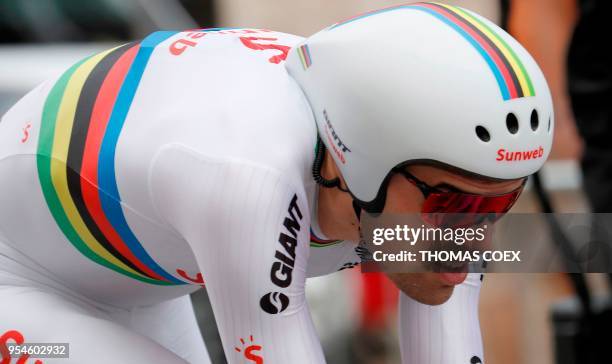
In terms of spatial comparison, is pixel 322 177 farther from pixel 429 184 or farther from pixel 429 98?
pixel 429 98

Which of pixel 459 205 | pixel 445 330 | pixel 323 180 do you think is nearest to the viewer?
pixel 459 205

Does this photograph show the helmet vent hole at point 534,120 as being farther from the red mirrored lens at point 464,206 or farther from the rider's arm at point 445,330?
the rider's arm at point 445,330

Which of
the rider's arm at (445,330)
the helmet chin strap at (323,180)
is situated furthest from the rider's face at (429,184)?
the rider's arm at (445,330)

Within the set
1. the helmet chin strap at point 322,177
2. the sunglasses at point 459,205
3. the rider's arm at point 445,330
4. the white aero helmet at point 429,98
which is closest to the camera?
the white aero helmet at point 429,98

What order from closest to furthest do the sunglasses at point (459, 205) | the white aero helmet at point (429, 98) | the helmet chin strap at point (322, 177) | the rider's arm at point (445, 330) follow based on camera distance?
the white aero helmet at point (429, 98)
the sunglasses at point (459, 205)
the helmet chin strap at point (322, 177)
the rider's arm at point (445, 330)

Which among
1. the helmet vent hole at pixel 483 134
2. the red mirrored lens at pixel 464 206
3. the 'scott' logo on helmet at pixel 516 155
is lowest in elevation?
the red mirrored lens at pixel 464 206

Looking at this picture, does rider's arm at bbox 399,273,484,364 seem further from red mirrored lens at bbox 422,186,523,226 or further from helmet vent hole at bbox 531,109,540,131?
helmet vent hole at bbox 531,109,540,131

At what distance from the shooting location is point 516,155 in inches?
112

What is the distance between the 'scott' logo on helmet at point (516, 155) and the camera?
112 inches

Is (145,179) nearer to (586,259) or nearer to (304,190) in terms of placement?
(304,190)

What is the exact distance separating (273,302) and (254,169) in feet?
0.99

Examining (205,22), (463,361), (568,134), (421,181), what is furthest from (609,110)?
(205,22)

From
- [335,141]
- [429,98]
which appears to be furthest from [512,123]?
[335,141]

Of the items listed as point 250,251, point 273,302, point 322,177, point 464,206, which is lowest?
point 273,302
